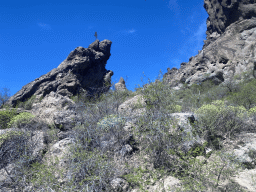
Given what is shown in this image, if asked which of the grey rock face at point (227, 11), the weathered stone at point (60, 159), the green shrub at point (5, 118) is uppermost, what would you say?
the grey rock face at point (227, 11)

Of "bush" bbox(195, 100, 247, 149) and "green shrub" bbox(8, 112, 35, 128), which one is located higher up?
"green shrub" bbox(8, 112, 35, 128)

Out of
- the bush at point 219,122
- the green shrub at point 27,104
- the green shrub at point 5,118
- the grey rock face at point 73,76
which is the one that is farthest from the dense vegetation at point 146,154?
the grey rock face at point 73,76

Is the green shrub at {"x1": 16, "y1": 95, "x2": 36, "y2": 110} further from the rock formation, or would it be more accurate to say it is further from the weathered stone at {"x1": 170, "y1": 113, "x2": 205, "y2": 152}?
the rock formation

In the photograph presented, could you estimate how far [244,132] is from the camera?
18.2ft

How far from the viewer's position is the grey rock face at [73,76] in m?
25.6

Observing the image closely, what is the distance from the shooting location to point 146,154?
4652mm

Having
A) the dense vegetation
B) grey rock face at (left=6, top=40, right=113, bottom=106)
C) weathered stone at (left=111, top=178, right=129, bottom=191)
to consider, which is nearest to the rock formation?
grey rock face at (left=6, top=40, right=113, bottom=106)

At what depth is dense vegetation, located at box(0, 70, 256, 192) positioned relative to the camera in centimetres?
345

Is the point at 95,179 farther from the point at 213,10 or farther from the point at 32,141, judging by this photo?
the point at 213,10

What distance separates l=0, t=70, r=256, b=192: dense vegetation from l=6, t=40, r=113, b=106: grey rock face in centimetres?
1758

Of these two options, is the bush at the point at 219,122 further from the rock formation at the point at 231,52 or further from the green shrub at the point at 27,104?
the rock formation at the point at 231,52

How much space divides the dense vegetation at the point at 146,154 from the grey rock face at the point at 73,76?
17.6 meters

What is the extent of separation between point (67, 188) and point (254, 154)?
4.81 metres

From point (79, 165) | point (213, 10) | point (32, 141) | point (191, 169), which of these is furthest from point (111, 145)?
point (213, 10)
